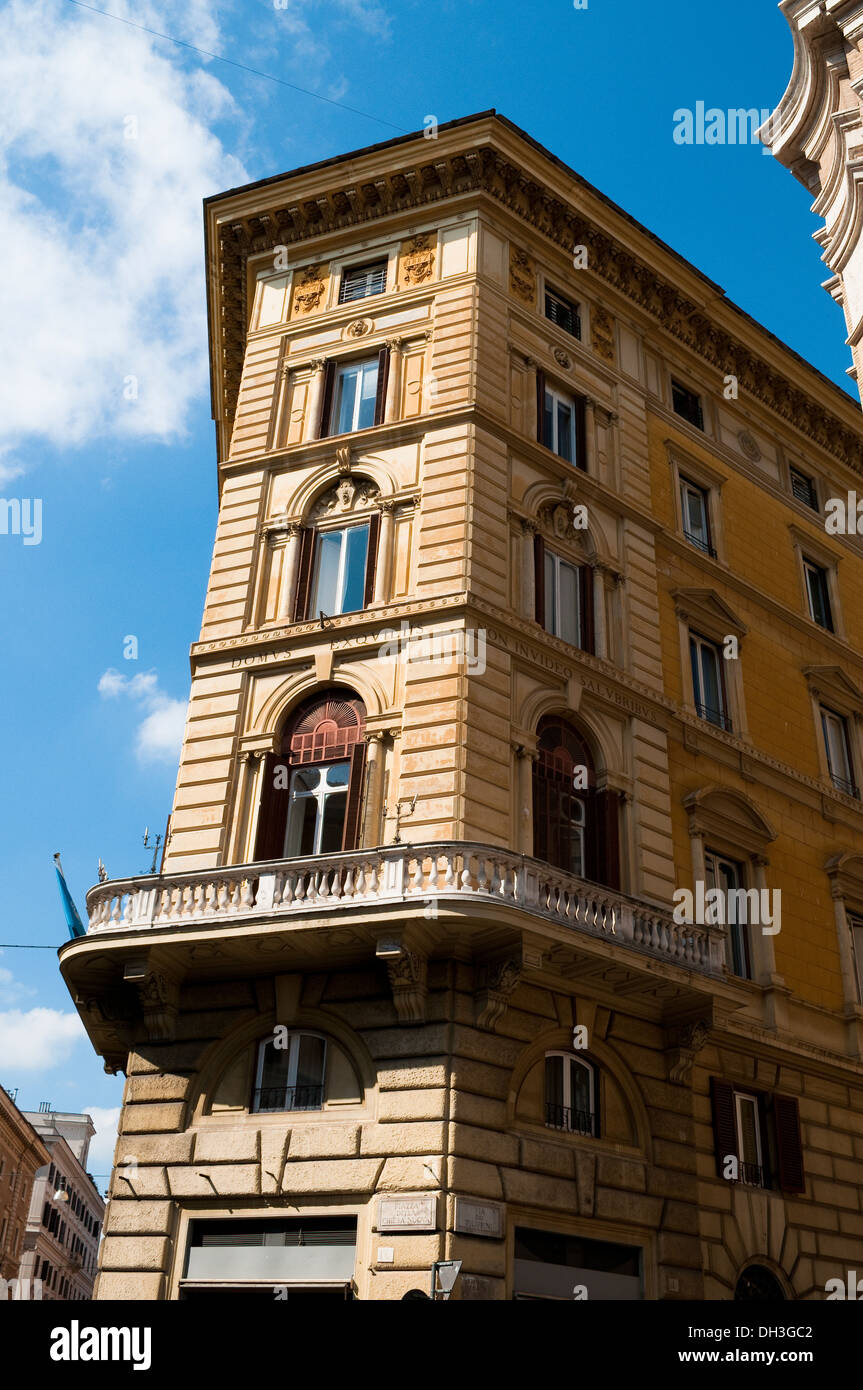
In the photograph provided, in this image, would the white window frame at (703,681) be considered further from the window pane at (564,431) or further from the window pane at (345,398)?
the window pane at (345,398)

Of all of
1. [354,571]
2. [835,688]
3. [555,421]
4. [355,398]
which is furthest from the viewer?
[835,688]

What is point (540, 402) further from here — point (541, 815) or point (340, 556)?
point (541, 815)

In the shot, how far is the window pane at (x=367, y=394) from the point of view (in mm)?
25969

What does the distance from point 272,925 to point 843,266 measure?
40.0 feet

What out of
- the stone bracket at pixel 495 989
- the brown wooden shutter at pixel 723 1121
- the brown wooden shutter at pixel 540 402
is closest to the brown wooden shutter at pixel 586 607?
the brown wooden shutter at pixel 540 402

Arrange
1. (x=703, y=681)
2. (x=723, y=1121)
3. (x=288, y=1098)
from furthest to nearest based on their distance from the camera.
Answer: (x=703, y=681) < (x=723, y=1121) < (x=288, y=1098)

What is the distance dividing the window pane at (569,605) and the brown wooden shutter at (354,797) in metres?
4.87

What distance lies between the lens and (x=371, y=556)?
2375cm

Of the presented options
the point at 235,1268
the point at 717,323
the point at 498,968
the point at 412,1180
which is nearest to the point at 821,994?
the point at 498,968

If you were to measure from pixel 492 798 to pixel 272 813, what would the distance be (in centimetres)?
387

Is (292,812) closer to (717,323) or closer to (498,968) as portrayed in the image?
(498,968)

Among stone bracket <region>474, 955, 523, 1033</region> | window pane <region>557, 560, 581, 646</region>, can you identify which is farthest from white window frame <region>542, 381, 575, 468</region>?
stone bracket <region>474, 955, 523, 1033</region>

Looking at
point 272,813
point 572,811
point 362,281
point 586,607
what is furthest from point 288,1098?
point 362,281

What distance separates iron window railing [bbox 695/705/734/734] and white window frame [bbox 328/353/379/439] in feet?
29.3
